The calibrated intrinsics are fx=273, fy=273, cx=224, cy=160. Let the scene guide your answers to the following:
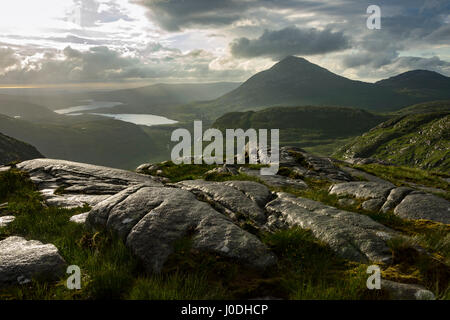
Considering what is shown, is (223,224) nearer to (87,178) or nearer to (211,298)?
(211,298)

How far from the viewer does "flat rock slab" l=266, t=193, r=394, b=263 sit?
7141mm

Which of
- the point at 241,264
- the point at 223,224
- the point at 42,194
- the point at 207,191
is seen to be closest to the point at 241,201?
the point at 207,191

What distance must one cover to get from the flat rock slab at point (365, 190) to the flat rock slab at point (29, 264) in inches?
506

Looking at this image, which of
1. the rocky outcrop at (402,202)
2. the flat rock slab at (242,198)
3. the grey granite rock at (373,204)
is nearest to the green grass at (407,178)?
the rocky outcrop at (402,202)

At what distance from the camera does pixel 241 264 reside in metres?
6.49

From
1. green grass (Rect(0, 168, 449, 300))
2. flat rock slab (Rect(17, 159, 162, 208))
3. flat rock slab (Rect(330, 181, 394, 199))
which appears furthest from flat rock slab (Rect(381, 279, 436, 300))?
flat rock slab (Rect(17, 159, 162, 208))

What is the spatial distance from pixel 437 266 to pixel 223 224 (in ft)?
Answer: 17.3

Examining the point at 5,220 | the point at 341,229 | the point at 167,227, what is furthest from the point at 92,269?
the point at 341,229

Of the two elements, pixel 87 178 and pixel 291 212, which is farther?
pixel 87 178

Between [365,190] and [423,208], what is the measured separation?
2.65 meters

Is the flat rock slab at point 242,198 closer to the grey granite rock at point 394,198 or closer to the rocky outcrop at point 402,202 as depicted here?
the rocky outcrop at point 402,202

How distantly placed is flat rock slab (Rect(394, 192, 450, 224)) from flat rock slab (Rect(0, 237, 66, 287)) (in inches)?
492

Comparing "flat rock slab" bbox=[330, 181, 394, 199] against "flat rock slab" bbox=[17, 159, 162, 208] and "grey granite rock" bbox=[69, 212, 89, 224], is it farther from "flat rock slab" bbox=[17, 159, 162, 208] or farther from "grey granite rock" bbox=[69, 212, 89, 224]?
"grey granite rock" bbox=[69, 212, 89, 224]
